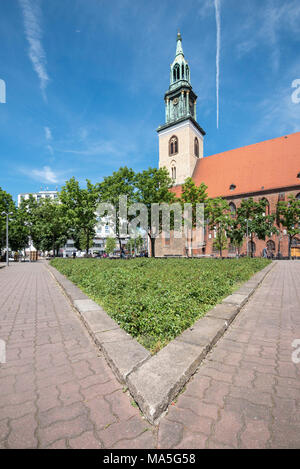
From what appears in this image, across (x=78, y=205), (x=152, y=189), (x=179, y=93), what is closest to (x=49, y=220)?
(x=78, y=205)

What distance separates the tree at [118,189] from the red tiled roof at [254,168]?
2519 centimetres

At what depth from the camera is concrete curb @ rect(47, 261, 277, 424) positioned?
6.58 ft

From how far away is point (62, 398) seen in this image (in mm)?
2176

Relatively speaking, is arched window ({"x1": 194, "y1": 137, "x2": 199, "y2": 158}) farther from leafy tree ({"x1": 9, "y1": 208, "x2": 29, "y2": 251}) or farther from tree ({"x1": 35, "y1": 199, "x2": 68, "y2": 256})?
leafy tree ({"x1": 9, "y1": 208, "x2": 29, "y2": 251})

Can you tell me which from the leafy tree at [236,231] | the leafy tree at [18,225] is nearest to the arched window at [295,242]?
the leafy tree at [236,231]

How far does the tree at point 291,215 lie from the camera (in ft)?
117

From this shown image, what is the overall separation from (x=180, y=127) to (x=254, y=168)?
18.3m

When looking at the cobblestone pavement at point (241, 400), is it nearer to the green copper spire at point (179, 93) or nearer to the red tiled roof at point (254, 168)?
the red tiled roof at point (254, 168)

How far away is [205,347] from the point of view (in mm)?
2908

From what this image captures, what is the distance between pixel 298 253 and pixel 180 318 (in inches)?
1645

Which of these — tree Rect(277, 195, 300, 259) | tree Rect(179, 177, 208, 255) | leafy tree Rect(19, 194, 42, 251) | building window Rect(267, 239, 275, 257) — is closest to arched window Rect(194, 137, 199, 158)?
tree Rect(277, 195, 300, 259)

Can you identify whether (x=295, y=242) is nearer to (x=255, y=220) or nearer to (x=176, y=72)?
(x=255, y=220)
